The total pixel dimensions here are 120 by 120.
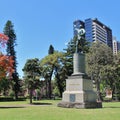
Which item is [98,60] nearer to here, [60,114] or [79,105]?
[79,105]

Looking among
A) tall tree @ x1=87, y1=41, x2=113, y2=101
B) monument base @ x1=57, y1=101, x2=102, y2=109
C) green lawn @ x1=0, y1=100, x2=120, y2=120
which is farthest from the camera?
tall tree @ x1=87, y1=41, x2=113, y2=101

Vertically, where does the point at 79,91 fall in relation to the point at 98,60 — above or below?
below

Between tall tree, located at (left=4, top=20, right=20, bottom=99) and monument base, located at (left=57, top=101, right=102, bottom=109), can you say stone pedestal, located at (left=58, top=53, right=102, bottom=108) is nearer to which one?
monument base, located at (left=57, top=101, right=102, bottom=109)

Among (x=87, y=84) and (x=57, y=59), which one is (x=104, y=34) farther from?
(x=87, y=84)

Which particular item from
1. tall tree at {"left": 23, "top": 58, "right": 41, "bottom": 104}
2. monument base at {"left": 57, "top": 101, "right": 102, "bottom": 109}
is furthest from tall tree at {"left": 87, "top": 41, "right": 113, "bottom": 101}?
monument base at {"left": 57, "top": 101, "right": 102, "bottom": 109}

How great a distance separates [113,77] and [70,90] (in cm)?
2503

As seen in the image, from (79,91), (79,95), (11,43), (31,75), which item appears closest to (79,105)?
(79,95)

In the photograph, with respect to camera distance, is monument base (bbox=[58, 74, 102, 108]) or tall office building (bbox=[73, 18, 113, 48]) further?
tall office building (bbox=[73, 18, 113, 48])

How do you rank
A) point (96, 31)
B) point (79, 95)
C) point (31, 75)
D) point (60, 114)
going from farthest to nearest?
point (96, 31) → point (31, 75) → point (79, 95) → point (60, 114)

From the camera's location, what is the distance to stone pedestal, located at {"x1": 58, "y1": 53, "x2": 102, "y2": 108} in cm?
2544

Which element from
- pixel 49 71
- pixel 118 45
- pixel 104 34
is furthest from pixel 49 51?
pixel 118 45

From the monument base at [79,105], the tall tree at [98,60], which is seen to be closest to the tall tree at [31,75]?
the tall tree at [98,60]

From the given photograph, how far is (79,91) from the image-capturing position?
26156mm

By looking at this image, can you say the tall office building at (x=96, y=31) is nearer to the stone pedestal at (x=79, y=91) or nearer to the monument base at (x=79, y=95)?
the stone pedestal at (x=79, y=91)
